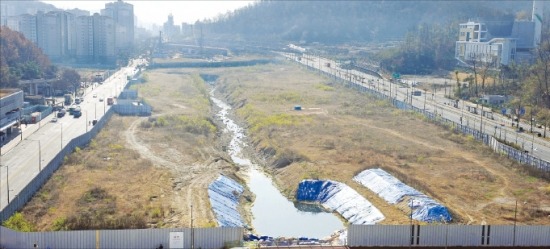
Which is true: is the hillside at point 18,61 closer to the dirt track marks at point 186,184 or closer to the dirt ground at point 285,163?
the dirt ground at point 285,163

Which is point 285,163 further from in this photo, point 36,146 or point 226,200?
point 36,146

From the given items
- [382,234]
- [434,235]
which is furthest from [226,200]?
[434,235]

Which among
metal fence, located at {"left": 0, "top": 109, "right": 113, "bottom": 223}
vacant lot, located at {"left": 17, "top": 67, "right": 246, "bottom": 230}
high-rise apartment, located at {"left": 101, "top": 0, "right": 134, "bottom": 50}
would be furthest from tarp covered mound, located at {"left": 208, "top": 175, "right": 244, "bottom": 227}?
high-rise apartment, located at {"left": 101, "top": 0, "right": 134, "bottom": 50}

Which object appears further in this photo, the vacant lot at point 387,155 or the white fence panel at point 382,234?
the vacant lot at point 387,155

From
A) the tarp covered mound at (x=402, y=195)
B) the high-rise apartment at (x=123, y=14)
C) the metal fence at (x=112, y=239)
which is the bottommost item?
the tarp covered mound at (x=402, y=195)

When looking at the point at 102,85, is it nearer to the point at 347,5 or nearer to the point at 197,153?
the point at 197,153

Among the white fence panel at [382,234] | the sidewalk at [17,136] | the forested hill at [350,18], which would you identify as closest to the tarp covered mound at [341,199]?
the white fence panel at [382,234]

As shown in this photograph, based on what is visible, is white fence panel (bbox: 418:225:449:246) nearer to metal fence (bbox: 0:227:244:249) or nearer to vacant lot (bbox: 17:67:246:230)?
metal fence (bbox: 0:227:244:249)

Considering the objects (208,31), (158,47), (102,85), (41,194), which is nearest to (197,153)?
(41,194)
